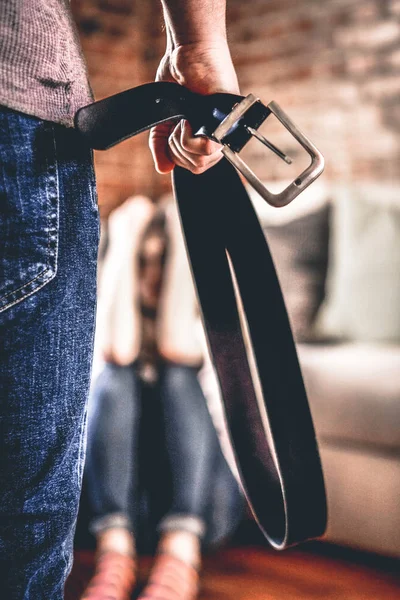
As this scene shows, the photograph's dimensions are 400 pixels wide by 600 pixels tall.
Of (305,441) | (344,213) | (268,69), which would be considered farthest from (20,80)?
(268,69)

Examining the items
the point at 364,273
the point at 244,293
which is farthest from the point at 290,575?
the point at 244,293

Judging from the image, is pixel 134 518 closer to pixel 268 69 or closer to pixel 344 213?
pixel 344 213

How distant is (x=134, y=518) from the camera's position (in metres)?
1.43

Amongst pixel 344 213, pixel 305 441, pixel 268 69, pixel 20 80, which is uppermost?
pixel 268 69

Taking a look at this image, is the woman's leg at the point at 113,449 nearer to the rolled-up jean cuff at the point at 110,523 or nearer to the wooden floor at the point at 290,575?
the rolled-up jean cuff at the point at 110,523

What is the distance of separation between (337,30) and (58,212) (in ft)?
7.49

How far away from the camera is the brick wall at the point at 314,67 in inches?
91.5

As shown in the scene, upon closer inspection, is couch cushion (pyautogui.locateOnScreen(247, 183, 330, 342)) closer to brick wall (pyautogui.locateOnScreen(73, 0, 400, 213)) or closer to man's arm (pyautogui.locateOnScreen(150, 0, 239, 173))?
brick wall (pyautogui.locateOnScreen(73, 0, 400, 213))

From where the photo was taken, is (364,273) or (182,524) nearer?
(182,524)

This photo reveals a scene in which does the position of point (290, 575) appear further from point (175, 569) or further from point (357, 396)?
point (357, 396)

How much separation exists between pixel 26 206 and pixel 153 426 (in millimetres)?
1114

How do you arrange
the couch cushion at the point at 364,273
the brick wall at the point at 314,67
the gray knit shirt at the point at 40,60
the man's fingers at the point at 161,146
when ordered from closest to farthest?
the gray knit shirt at the point at 40,60, the man's fingers at the point at 161,146, the couch cushion at the point at 364,273, the brick wall at the point at 314,67

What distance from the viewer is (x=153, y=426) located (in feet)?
4.88

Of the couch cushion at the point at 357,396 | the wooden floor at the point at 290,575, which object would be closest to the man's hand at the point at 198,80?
the couch cushion at the point at 357,396
